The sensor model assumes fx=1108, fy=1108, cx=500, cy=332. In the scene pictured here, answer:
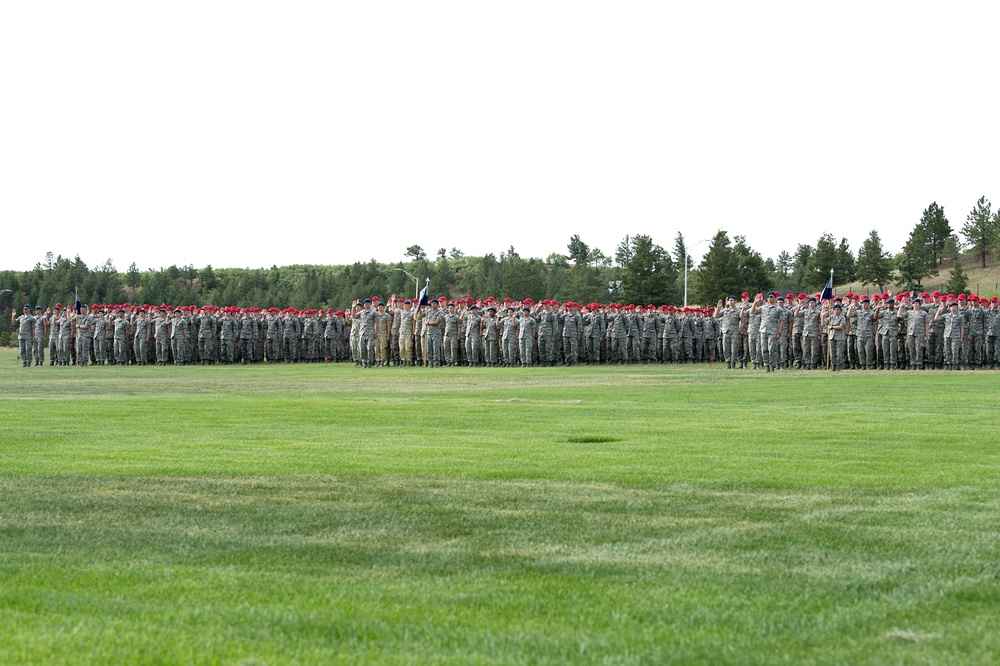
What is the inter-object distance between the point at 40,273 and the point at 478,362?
87.5 metres

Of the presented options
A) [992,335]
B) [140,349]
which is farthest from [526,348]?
[140,349]

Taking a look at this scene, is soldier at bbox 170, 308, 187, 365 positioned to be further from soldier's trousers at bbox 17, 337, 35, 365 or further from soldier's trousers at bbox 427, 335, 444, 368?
soldier's trousers at bbox 427, 335, 444, 368

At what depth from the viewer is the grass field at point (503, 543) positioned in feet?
14.5

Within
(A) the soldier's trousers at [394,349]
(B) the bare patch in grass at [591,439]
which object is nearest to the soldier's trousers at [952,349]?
(A) the soldier's trousers at [394,349]

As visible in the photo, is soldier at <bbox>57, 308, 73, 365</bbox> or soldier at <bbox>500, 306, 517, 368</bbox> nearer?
Answer: soldier at <bbox>500, 306, 517, 368</bbox>

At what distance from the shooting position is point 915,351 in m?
34.6

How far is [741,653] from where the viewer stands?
4227 millimetres

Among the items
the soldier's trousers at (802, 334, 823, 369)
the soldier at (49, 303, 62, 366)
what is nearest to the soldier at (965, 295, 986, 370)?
the soldier's trousers at (802, 334, 823, 369)

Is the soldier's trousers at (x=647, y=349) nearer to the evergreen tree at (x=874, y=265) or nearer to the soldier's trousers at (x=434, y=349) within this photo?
the soldier's trousers at (x=434, y=349)

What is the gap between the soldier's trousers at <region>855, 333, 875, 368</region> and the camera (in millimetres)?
34344

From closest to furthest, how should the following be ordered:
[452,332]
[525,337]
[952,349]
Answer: [952,349], [525,337], [452,332]

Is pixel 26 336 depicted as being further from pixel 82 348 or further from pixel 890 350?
pixel 890 350

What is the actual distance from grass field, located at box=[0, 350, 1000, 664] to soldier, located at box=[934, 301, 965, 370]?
2147 centimetres

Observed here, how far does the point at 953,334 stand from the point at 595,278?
7734cm
